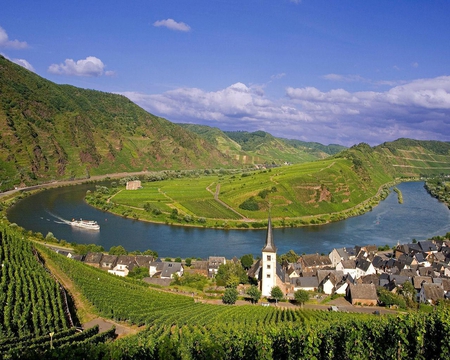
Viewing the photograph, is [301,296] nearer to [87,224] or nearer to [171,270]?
[171,270]

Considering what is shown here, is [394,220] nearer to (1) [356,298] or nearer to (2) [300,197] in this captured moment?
(2) [300,197]

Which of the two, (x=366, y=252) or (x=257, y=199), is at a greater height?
(x=257, y=199)

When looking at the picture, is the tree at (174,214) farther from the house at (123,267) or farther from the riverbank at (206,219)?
the house at (123,267)

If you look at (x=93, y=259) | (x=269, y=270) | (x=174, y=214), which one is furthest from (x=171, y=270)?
(x=174, y=214)

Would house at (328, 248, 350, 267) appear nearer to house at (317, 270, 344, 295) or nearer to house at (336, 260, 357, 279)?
house at (336, 260, 357, 279)

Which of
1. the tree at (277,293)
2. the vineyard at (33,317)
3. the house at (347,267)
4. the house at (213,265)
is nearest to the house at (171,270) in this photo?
the house at (213,265)

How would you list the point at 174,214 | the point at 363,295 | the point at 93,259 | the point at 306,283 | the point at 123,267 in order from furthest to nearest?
the point at 174,214 → the point at 93,259 → the point at 123,267 → the point at 306,283 → the point at 363,295

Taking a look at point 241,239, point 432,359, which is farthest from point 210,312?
point 241,239
